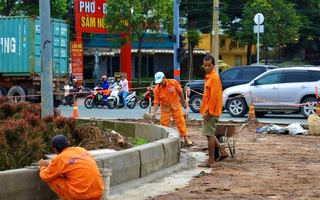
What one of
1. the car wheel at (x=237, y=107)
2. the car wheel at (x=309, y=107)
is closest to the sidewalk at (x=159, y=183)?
the car wheel at (x=309, y=107)

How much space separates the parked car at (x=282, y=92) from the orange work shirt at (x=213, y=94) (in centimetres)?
1178

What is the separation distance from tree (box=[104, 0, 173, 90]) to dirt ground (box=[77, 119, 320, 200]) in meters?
26.9

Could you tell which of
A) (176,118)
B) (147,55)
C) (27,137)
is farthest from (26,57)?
(147,55)

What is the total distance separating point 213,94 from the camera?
11.3 metres

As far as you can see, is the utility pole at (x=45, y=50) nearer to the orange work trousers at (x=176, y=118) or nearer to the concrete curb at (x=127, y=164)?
the concrete curb at (x=127, y=164)

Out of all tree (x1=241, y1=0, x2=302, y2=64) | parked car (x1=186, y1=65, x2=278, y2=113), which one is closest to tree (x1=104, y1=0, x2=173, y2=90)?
tree (x1=241, y1=0, x2=302, y2=64)

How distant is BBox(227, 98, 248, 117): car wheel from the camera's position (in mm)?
24297

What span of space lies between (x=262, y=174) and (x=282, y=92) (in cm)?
1303

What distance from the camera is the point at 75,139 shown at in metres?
11.6

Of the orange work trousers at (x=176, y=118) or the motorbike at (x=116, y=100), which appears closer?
the orange work trousers at (x=176, y=118)

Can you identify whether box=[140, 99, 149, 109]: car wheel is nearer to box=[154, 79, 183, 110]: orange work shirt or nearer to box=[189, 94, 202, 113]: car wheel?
box=[189, 94, 202, 113]: car wheel

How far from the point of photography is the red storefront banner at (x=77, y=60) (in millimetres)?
42812

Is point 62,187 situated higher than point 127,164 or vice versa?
point 62,187

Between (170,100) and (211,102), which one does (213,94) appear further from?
(170,100)
